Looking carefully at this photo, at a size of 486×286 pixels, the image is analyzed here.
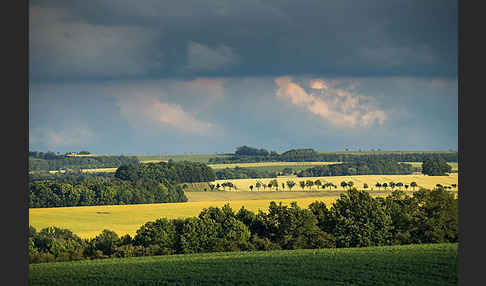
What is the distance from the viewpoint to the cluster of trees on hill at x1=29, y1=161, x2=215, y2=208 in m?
42.9

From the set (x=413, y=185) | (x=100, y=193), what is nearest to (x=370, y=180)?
(x=413, y=185)

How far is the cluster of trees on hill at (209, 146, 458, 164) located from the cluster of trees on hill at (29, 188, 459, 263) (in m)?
7.82

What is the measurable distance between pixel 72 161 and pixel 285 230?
18844 mm

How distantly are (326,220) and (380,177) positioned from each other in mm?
13230

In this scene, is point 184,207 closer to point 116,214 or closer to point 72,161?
point 116,214

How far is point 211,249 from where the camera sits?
111ft

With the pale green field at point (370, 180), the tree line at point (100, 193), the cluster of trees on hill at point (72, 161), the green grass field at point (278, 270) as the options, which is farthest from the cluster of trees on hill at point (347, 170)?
the green grass field at point (278, 270)

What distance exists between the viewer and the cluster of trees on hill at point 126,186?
141 ft

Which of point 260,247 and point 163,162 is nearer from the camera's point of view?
point 260,247

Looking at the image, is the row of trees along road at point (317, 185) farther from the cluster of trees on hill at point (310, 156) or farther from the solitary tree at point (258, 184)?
the cluster of trees on hill at point (310, 156)

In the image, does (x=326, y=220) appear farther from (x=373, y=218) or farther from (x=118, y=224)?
(x=118, y=224)

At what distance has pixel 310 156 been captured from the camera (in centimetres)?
4641

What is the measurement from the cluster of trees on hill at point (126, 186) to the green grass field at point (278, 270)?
15.7 m

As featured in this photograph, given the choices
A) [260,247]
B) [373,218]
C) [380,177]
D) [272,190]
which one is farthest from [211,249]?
[380,177]
